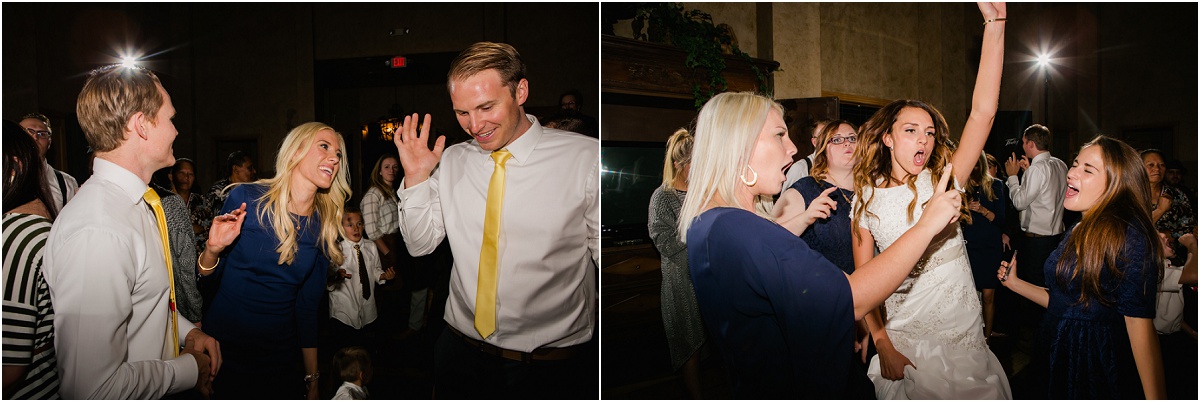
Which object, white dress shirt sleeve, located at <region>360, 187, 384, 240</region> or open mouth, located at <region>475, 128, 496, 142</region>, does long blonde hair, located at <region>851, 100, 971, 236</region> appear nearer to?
open mouth, located at <region>475, 128, 496, 142</region>

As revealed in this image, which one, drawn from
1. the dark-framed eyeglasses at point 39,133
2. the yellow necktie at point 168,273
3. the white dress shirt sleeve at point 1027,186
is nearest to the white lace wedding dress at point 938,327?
the white dress shirt sleeve at point 1027,186

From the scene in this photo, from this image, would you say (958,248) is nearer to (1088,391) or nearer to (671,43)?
(1088,391)

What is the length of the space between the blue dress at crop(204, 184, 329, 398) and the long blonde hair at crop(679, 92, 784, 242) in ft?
4.83

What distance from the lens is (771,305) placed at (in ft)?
4.79

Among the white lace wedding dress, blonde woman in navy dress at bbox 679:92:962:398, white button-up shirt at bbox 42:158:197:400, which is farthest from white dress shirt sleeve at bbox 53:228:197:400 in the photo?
the white lace wedding dress

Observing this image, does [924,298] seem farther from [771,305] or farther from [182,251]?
[182,251]

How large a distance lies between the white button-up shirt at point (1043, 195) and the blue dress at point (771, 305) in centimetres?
142

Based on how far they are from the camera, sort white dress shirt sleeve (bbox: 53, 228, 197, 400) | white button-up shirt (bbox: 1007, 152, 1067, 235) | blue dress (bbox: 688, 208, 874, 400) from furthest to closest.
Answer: white button-up shirt (bbox: 1007, 152, 1067, 235), white dress shirt sleeve (bbox: 53, 228, 197, 400), blue dress (bbox: 688, 208, 874, 400)

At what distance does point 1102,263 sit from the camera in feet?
6.19

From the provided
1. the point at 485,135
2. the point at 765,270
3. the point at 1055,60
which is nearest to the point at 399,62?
the point at 485,135

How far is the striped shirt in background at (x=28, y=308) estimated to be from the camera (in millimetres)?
1848

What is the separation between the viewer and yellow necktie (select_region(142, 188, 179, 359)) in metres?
1.94

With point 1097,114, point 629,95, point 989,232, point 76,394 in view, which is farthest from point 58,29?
point 1097,114

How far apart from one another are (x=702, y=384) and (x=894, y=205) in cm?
181
